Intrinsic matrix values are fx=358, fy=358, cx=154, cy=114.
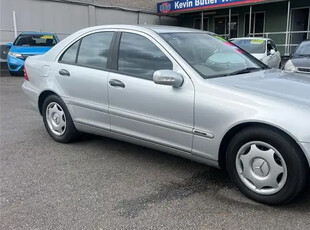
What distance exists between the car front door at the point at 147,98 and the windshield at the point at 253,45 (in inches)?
320

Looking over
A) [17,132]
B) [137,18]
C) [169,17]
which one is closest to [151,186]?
[17,132]

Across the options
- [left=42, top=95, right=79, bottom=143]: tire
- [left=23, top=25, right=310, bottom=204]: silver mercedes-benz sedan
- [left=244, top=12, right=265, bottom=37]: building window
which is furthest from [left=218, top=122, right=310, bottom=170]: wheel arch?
[left=244, top=12, right=265, bottom=37]: building window

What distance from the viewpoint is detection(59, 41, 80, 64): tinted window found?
4.61 m

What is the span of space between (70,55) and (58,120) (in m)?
0.89

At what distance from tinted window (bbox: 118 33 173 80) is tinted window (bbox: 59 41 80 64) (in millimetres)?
819

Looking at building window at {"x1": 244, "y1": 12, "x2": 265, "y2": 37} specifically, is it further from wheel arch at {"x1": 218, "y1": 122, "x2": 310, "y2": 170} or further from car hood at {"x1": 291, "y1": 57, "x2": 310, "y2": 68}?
wheel arch at {"x1": 218, "y1": 122, "x2": 310, "y2": 170}

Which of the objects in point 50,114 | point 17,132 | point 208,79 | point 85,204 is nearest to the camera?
point 85,204

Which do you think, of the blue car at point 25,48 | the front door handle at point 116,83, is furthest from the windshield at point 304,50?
the blue car at point 25,48

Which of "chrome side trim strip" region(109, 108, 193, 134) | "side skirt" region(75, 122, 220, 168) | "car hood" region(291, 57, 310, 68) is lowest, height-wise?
"side skirt" region(75, 122, 220, 168)

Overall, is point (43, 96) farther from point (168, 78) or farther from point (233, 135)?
point (233, 135)

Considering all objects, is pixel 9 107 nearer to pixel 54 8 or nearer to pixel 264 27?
pixel 54 8

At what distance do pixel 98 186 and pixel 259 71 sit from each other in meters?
2.12

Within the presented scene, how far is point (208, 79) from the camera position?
11.1 ft

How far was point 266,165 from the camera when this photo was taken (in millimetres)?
2988
